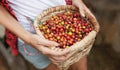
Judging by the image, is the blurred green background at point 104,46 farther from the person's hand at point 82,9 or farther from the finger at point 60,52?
the finger at point 60,52

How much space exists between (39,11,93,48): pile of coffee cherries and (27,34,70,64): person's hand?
8 cm

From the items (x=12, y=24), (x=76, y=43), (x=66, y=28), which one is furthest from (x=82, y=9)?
(x=12, y=24)

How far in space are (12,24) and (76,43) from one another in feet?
1.12

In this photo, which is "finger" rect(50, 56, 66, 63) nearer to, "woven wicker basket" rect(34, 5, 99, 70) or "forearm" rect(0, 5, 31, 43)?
"woven wicker basket" rect(34, 5, 99, 70)

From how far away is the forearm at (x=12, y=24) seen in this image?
1.41m

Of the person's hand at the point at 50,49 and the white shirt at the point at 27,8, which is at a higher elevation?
the white shirt at the point at 27,8

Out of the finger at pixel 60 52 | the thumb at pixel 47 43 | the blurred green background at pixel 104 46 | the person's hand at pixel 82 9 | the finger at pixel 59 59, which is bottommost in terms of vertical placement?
the blurred green background at pixel 104 46

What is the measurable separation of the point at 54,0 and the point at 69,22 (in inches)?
6.1

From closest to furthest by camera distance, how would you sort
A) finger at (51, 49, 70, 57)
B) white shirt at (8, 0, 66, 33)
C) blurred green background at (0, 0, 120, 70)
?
Result: 1. finger at (51, 49, 70, 57)
2. white shirt at (8, 0, 66, 33)
3. blurred green background at (0, 0, 120, 70)

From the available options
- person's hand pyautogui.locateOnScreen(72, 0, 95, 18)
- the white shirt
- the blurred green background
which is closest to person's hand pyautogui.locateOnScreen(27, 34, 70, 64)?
the white shirt

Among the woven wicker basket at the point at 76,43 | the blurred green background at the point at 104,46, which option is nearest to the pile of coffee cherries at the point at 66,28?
the woven wicker basket at the point at 76,43

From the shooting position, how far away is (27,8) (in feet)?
4.94

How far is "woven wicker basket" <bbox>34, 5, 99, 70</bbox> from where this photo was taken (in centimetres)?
140

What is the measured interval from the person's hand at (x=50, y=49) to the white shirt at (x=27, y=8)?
0.14m
